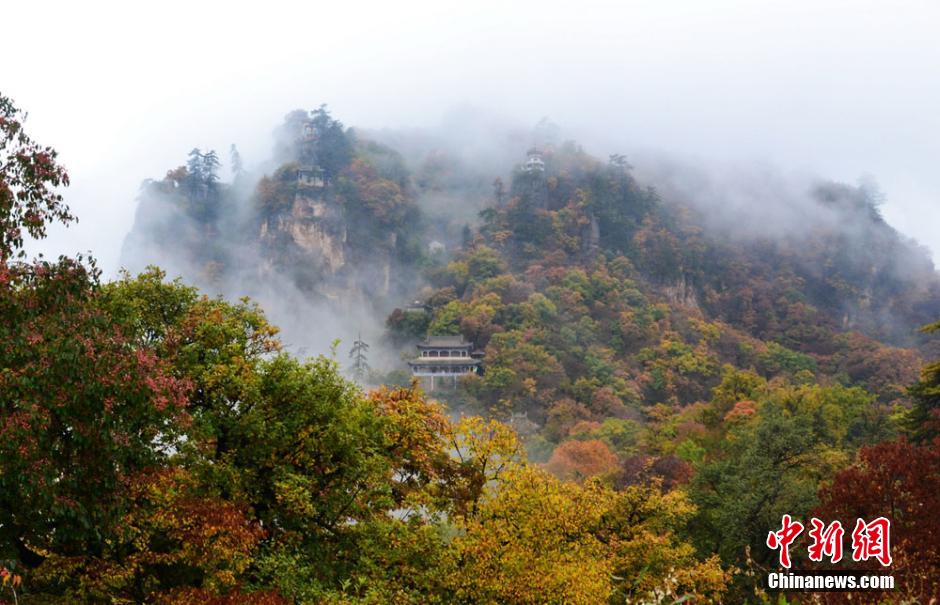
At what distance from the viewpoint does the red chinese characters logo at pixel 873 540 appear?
10.4 m

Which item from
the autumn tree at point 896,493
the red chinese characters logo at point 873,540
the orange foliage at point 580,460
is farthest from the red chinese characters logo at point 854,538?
the orange foliage at point 580,460

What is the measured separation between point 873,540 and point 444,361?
2070 inches

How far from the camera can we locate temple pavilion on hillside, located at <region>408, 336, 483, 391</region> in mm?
62812

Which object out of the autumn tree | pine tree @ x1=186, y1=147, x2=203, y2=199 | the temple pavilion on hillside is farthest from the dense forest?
pine tree @ x1=186, y1=147, x2=203, y2=199

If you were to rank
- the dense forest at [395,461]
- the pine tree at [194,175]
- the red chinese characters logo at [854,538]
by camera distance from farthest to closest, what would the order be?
the pine tree at [194,175]
the red chinese characters logo at [854,538]
the dense forest at [395,461]

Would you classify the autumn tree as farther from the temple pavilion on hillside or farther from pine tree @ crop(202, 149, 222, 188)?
pine tree @ crop(202, 149, 222, 188)

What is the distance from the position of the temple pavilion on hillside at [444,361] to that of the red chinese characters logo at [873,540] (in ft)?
165

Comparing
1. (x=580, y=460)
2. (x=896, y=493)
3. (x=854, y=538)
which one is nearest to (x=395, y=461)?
(x=854, y=538)

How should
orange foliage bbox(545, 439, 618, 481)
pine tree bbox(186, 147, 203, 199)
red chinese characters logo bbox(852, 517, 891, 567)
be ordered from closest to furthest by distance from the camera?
1. red chinese characters logo bbox(852, 517, 891, 567)
2. orange foliage bbox(545, 439, 618, 481)
3. pine tree bbox(186, 147, 203, 199)

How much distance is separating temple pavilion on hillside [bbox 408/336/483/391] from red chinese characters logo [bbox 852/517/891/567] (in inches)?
1983

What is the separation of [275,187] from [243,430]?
8875 cm

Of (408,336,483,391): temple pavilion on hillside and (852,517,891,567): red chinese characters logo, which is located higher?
(408,336,483,391): temple pavilion on hillside

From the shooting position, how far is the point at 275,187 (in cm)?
9806

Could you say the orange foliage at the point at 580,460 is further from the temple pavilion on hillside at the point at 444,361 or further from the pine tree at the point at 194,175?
the pine tree at the point at 194,175
